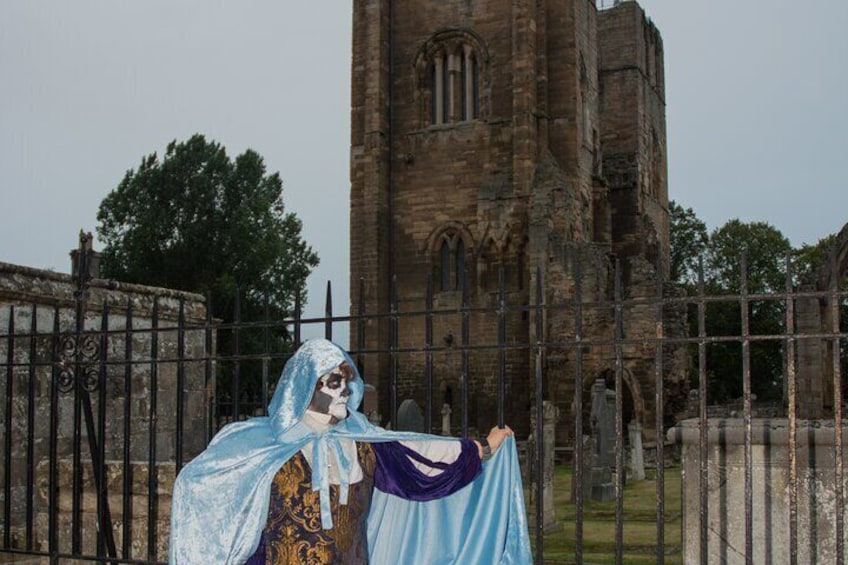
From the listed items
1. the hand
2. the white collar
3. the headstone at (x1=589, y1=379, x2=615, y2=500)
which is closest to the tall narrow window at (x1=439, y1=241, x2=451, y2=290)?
the headstone at (x1=589, y1=379, x2=615, y2=500)

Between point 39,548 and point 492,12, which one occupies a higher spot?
point 492,12

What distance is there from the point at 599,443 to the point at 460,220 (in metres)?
13.9

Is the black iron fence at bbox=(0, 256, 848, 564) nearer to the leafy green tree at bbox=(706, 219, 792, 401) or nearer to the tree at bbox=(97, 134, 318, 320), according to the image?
the tree at bbox=(97, 134, 318, 320)

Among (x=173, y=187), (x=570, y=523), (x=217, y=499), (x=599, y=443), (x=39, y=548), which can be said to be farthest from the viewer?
(x=173, y=187)

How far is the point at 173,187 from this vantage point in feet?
129

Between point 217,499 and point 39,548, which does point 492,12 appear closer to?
point 39,548

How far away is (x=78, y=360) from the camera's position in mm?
6945

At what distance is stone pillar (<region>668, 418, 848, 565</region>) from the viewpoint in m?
5.26

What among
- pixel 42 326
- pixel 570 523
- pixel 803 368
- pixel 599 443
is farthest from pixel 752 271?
pixel 42 326

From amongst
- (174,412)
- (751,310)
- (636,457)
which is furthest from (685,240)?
(174,412)

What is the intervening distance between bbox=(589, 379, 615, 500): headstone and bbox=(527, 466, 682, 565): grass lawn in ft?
0.84

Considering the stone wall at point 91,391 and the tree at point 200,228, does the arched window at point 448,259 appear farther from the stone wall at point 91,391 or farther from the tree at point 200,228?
the stone wall at point 91,391

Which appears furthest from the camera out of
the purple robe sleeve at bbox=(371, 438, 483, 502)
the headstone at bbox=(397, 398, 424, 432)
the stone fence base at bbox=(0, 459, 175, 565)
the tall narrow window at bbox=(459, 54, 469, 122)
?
the tall narrow window at bbox=(459, 54, 469, 122)

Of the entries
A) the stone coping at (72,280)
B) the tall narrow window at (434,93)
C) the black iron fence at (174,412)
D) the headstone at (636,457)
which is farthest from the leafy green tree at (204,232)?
the stone coping at (72,280)
